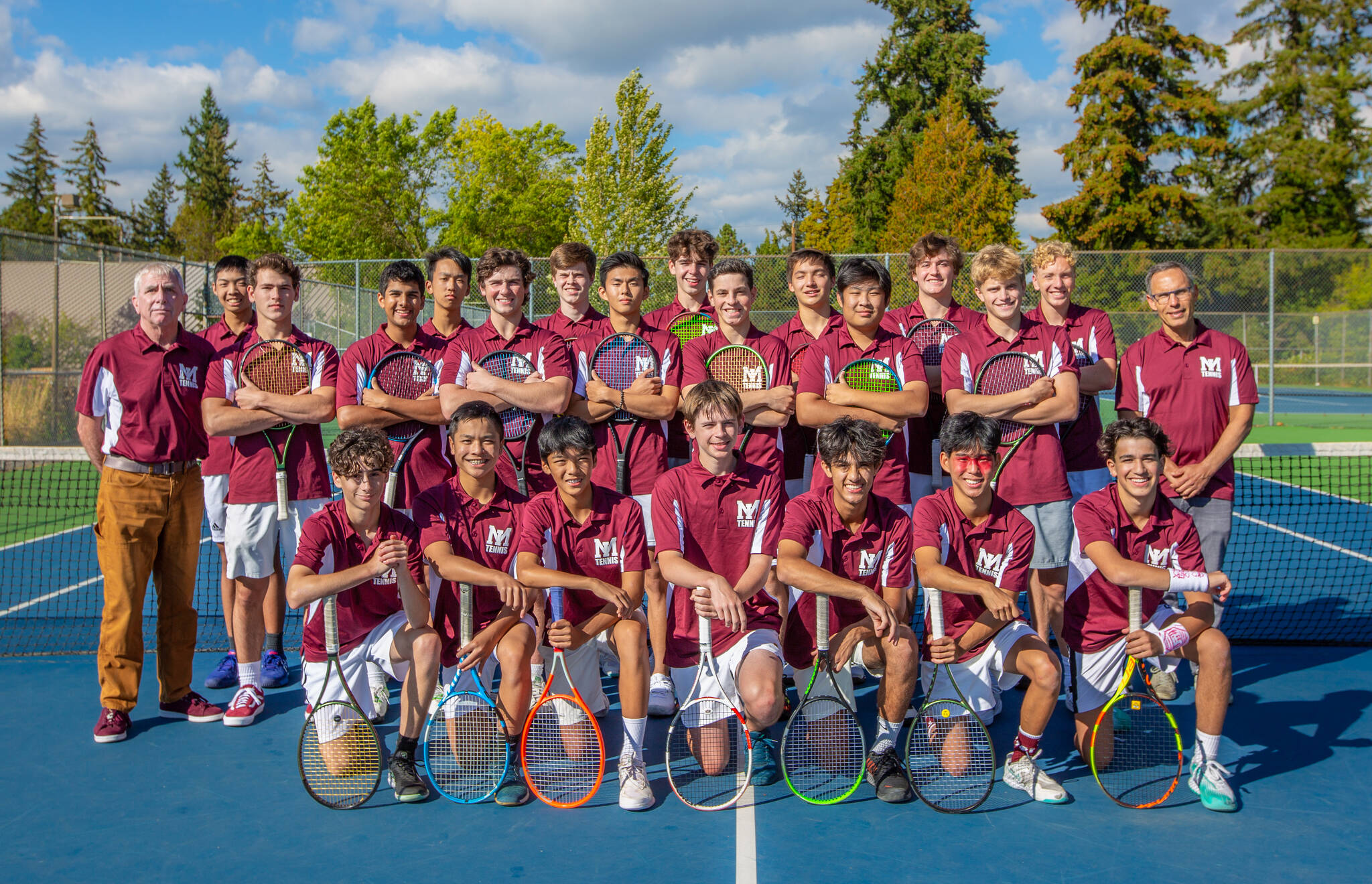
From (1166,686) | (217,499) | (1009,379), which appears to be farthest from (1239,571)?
(217,499)

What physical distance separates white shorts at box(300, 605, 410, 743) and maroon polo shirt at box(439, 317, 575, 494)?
971 millimetres

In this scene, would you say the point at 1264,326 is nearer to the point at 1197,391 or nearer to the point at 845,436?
the point at 1197,391

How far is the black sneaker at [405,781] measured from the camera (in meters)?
3.70

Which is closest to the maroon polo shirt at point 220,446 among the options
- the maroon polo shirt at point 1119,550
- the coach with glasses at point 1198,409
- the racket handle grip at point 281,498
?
the racket handle grip at point 281,498

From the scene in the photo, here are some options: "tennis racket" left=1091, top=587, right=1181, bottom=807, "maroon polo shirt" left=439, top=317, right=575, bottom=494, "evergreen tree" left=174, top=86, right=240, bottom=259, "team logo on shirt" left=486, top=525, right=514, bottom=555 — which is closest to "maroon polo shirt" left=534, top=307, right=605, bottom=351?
"maroon polo shirt" left=439, top=317, right=575, bottom=494

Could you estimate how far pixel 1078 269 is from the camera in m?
15.2

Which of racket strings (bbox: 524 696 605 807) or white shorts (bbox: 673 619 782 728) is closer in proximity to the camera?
racket strings (bbox: 524 696 605 807)

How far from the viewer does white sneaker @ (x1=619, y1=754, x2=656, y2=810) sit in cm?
362

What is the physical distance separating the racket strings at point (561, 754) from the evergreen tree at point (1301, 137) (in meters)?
38.0

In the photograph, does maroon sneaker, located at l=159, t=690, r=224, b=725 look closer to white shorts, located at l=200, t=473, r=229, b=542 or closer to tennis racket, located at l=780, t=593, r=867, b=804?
white shorts, located at l=200, t=473, r=229, b=542

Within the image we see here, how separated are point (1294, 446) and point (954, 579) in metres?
2.99

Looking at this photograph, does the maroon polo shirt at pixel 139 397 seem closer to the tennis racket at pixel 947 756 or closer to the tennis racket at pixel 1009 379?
the tennis racket at pixel 947 756

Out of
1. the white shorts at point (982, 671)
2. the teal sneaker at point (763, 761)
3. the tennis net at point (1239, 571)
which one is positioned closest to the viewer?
the white shorts at point (982, 671)

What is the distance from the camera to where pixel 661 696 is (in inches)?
182
